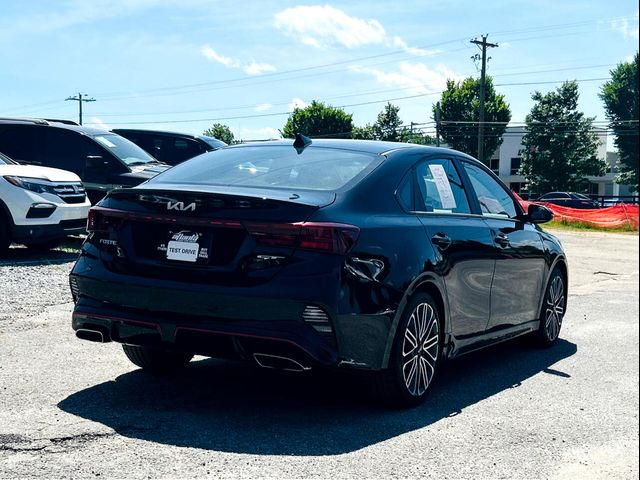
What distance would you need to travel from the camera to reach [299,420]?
16.1ft

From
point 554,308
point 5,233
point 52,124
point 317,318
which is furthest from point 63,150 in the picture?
point 317,318

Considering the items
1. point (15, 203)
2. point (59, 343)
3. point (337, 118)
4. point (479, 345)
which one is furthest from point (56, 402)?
point (337, 118)

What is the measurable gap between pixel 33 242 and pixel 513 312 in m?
7.41

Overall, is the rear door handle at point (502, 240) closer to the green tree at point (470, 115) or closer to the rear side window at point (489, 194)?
the rear side window at point (489, 194)

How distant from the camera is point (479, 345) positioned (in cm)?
614

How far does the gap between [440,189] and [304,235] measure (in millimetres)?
1575

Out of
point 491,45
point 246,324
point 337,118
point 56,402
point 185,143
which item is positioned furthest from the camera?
point 337,118

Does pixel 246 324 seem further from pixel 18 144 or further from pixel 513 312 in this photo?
pixel 18 144

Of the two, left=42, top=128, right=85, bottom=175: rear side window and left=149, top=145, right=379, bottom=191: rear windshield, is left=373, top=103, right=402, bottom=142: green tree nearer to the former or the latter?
left=42, top=128, right=85, bottom=175: rear side window

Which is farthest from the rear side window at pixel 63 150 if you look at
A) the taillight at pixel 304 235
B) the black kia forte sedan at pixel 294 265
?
the taillight at pixel 304 235

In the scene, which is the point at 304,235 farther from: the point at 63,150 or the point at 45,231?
the point at 63,150

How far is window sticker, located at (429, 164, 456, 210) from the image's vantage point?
19.4 feet

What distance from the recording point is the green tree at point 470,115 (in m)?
84.2

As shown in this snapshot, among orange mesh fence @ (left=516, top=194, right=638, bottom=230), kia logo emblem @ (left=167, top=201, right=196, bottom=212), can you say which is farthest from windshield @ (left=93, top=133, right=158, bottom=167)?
orange mesh fence @ (left=516, top=194, right=638, bottom=230)
